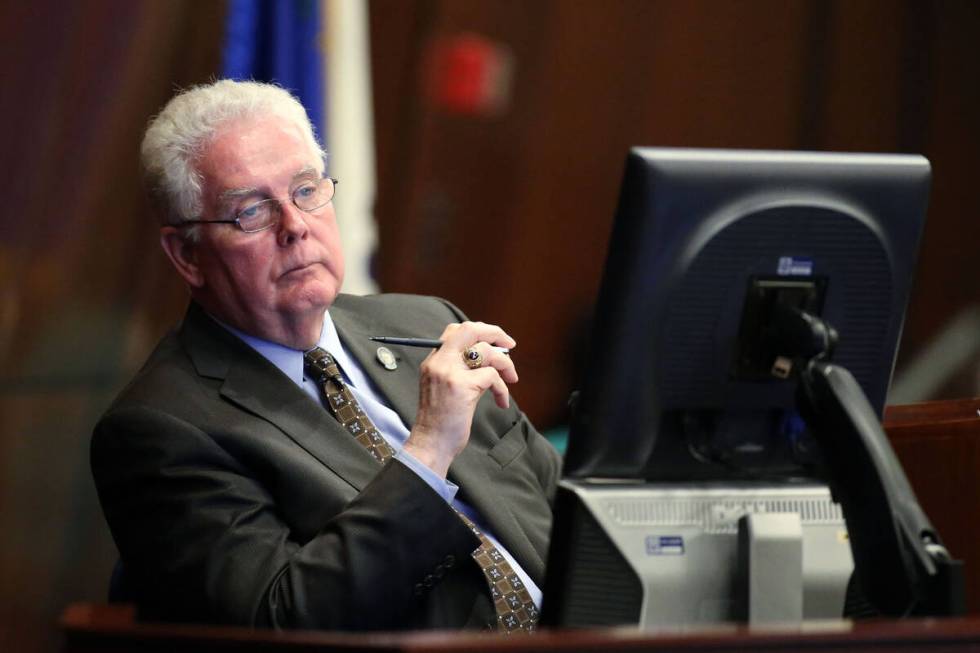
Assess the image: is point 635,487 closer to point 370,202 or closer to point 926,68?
point 370,202

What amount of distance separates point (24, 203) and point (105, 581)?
35.5 inches

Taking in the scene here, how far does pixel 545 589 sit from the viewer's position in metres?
1.21

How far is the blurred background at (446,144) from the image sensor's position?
9.64 ft

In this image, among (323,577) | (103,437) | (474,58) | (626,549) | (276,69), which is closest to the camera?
(626,549)

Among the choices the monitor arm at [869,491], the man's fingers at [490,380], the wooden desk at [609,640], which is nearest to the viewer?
the wooden desk at [609,640]

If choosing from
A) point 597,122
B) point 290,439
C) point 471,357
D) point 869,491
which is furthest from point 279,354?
point 597,122

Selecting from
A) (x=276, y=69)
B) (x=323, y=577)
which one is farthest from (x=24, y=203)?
(x=323, y=577)

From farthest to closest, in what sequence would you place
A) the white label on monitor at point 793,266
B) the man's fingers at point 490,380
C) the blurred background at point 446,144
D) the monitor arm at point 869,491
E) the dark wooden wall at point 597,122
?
the dark wooden wall at point 597,122 < the blurred background at point 446,144 < the man's fingers at point 490,380 < the white label on monitor at point 793,266 < the monitor arm at point 869,491

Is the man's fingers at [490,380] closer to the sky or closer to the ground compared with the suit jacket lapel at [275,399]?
closer to the sky

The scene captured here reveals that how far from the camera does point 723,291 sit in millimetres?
1236

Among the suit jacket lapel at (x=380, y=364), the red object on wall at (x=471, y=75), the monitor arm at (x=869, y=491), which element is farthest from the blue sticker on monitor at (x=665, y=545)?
the red object on wall at (x=471, y=75)

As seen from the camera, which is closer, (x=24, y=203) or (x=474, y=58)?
(x=24, y=203)

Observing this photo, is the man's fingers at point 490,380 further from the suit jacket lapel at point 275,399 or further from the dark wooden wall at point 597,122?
the dark wooden wall at point 597,122

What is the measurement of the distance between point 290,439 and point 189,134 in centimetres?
46
